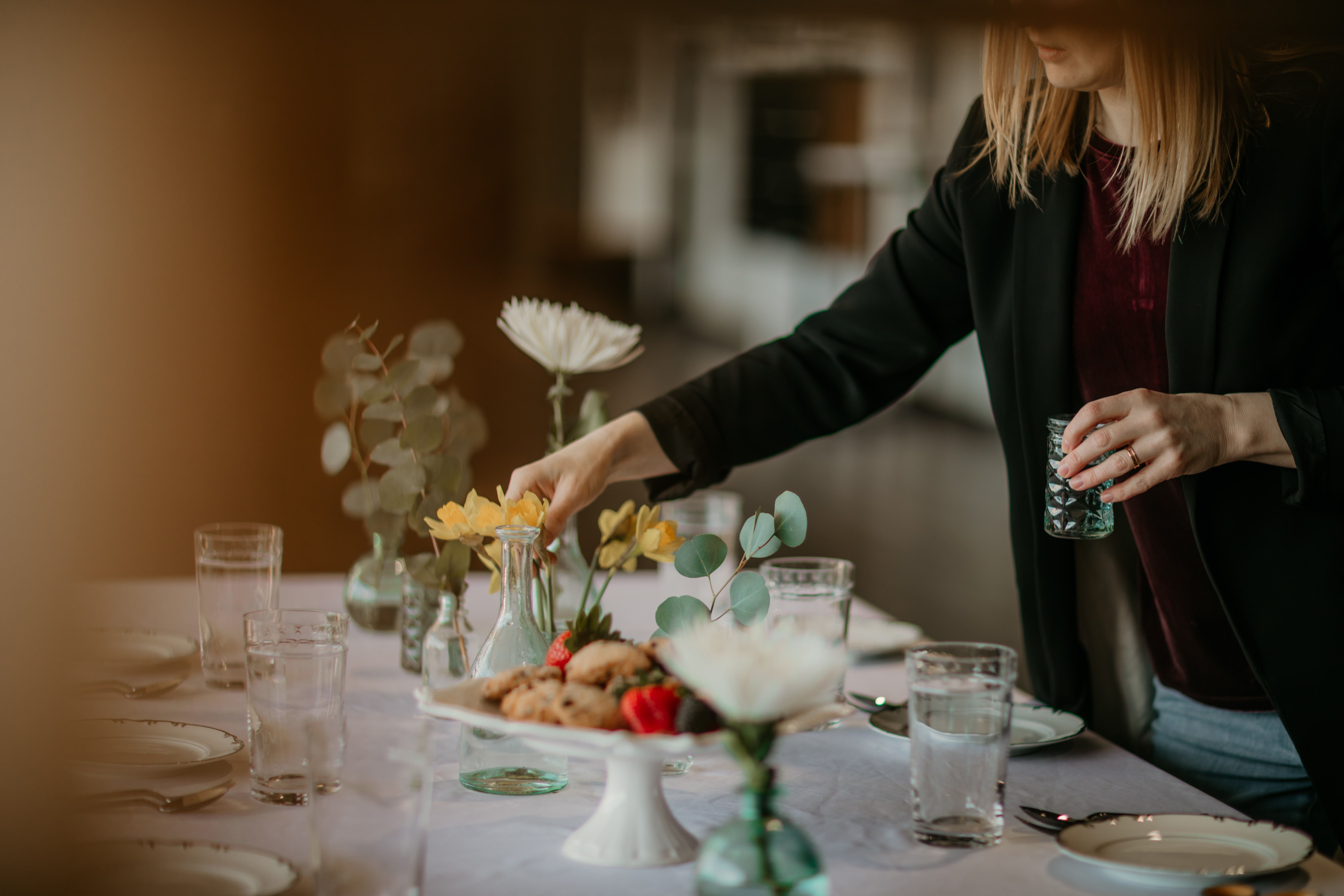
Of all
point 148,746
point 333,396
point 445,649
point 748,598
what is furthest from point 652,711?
point 333,396

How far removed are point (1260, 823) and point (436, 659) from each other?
701 mm

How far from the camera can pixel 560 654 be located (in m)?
0.92

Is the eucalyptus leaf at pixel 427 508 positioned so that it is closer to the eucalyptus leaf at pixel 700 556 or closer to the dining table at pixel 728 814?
the dining table at pixel 728 814

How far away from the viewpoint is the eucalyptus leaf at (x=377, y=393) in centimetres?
130

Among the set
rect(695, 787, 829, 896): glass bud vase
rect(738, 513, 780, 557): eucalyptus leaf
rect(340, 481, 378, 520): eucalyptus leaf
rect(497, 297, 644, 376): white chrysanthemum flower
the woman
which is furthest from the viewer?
rect(340, 481, 378, 520): eucalyptus leaf

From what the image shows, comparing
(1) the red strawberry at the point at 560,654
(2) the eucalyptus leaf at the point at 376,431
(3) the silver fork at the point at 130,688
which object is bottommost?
(3) the silver fork at the point at 130,688

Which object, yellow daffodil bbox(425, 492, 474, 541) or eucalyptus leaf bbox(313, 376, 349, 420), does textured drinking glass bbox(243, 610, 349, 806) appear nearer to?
yellow daffodil bbox(425, 492, 474, 541)

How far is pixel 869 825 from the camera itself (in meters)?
0.89

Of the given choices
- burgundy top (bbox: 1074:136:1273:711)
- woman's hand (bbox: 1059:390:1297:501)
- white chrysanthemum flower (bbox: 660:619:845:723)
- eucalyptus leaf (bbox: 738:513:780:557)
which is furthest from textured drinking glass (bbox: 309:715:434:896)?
burgundy top (bbox: 1074:136:1273:711)

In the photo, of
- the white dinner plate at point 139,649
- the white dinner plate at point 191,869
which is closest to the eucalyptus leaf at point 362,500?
the white dinner plate at point 139,649

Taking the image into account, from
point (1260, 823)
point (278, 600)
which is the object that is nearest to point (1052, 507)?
point (1260, 823)

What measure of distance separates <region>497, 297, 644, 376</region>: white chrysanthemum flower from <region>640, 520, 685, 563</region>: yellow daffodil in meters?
0.26

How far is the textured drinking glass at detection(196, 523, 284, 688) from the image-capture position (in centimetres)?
121

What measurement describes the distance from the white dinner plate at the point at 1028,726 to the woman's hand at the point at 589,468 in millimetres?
366
